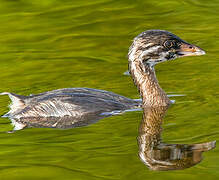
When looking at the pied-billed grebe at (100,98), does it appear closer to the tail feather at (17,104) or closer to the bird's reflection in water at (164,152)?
the tail feather at (17,104)

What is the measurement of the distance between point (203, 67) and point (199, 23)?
3554 millimetres

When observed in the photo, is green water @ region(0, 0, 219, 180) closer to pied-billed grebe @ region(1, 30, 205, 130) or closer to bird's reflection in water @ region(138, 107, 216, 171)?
bird's reflection in water @ region(138, 107, 216, 171)

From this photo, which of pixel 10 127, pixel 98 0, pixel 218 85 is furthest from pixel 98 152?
pixel 98 0

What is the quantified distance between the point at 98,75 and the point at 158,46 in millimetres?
2237

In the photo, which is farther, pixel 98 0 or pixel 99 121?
pixel 98 0

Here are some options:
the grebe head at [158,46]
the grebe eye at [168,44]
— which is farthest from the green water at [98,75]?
the grebe eye at [168,44]

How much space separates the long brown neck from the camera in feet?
39.0

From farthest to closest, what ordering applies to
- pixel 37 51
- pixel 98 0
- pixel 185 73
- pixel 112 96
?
pixel 98 0 → pixel 37 51 → pixel 185 73 → pixel 112 96

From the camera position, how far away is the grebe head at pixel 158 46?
38.5 ft

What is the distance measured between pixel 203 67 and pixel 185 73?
0.41 meters

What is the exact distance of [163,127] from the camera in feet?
33.2

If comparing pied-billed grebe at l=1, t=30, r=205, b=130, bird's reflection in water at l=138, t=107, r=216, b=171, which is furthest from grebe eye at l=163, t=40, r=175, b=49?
bird's reflection in water at l=138, t=107, r=216, b=171

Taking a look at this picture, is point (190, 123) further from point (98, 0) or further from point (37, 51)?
point (98, 0)

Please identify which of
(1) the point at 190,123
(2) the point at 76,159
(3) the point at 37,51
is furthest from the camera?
(3) the point at 37,51
